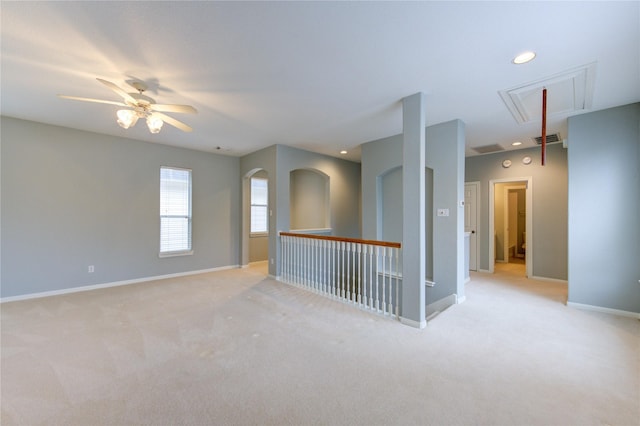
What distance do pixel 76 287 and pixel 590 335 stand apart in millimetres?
7006

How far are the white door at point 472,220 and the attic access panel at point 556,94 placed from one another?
247 cm

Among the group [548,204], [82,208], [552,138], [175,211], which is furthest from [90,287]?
[548,204]

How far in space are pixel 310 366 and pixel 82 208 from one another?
15.2 ft

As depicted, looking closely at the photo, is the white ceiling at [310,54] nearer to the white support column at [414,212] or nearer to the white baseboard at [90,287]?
the white support column at [414,212]

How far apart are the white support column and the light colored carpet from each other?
0.93 ft

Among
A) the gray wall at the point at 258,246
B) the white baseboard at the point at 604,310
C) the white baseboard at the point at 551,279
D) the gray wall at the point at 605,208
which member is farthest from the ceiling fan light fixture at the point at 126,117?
the white baseboard at the point at 551,279

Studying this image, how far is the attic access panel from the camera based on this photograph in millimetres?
2561

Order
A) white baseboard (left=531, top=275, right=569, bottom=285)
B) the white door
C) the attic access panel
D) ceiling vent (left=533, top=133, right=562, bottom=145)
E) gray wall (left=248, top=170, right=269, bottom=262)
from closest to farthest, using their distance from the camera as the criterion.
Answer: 1. the attic access panel
2. ceiling vent (left=533, top=133, right=562, bottom=145)
3. white baseboard (left=531, top=275, right=569, bottom=285)
4. the white door
5. gray wall (left=248, top=170, right=269, bottom=262)

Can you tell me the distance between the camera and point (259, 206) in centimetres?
705

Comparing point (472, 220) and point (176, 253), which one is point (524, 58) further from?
point (176, 253)

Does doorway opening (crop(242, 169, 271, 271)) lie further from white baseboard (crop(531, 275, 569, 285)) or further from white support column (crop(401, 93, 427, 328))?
white baseboard (crop(531, 275, 569, 285))

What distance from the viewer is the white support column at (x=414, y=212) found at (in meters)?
2.90

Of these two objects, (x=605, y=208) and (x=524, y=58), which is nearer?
(x=524, y=58)

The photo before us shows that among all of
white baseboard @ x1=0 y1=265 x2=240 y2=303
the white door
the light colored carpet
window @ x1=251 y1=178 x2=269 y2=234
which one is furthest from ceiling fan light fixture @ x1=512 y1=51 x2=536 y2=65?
white baseboard @ x1=0 y1=265 x2=240 y2=303
